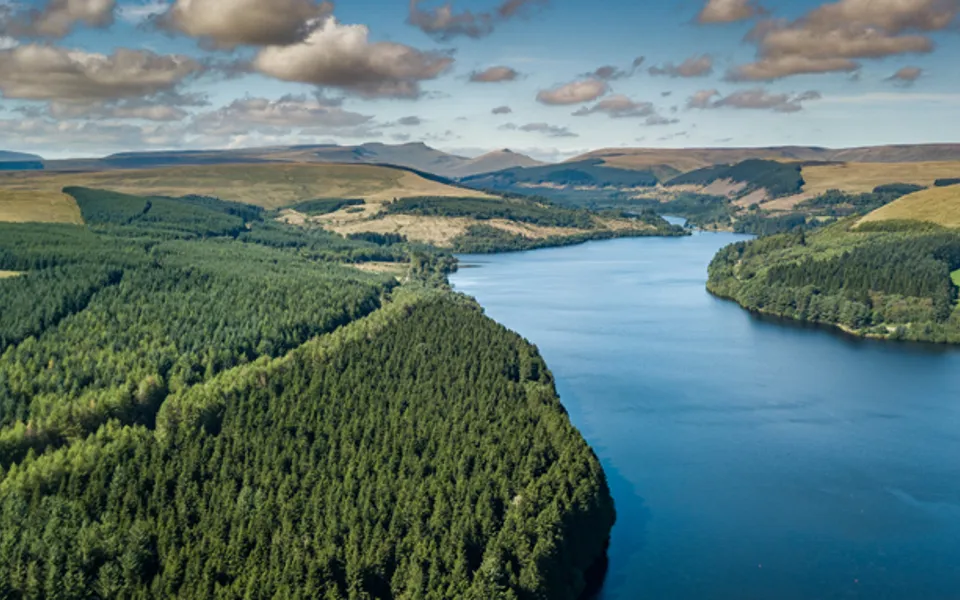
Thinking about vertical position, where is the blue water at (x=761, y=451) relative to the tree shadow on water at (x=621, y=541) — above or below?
above

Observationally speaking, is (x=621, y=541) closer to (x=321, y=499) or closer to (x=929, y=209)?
(x=321, y=499)

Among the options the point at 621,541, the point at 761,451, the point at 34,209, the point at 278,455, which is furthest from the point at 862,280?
the point at 34,209

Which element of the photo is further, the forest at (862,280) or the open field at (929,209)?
the open field at (929,209)

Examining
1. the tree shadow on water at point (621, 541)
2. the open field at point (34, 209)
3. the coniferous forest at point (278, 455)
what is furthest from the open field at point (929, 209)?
the open field at point (34, 209)

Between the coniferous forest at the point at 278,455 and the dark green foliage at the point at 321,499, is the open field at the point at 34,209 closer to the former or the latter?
the coniferous forest at the point at 278,455

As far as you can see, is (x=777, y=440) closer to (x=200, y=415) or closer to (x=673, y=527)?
(x=673, y=527)
